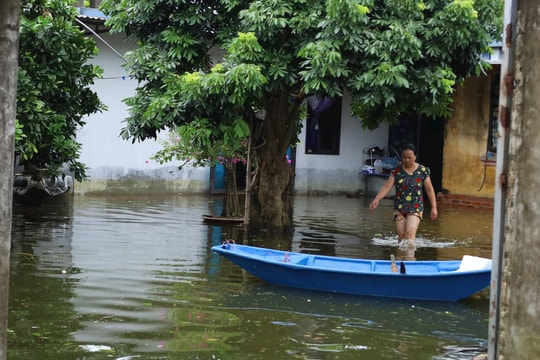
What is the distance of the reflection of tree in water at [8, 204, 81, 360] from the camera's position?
662 cm

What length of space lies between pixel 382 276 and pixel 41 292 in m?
3.63

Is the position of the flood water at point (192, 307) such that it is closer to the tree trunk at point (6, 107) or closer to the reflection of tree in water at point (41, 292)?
the reflection of tree in water at point (41, 292)

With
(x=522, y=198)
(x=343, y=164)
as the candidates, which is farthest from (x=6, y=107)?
(x=343, y=164)

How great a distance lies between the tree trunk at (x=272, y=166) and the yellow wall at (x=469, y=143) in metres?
7.81

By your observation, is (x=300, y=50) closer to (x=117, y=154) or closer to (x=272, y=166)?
(x=272, y=166)

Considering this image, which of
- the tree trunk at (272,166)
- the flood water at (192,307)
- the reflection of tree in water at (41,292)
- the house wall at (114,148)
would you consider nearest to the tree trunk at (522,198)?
the flood water at (192,307)

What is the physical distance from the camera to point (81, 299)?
327 inches

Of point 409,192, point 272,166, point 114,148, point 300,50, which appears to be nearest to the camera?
point 300,50

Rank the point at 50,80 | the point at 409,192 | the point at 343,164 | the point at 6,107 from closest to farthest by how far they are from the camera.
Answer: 1. the point at 6,107
2. the point at 50,80
3. the point at 409,192
4. the point at 343,164

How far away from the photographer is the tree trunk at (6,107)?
13.7ft

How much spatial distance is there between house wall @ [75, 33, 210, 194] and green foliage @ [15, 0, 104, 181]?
7110 mm

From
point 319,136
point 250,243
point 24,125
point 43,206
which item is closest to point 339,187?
point 319,136

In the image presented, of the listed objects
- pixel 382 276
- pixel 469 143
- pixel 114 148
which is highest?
pixel 469 143

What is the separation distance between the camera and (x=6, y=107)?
4.20 metres
